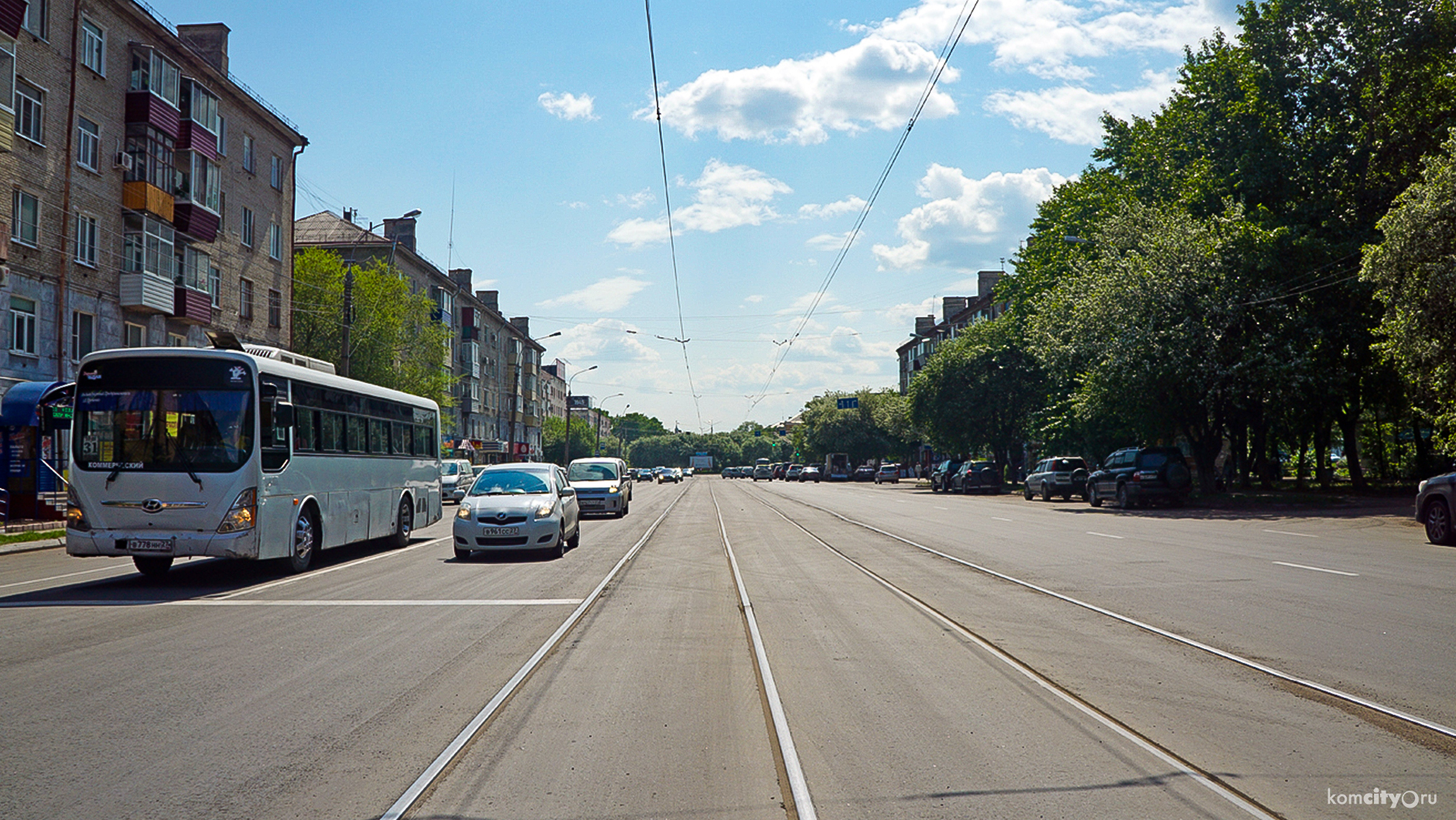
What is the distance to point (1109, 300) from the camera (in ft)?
114

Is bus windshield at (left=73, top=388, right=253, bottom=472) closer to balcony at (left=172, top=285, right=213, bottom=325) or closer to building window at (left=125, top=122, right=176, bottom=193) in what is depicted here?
building window at (left=125, top=122, right=176, bottom=193)

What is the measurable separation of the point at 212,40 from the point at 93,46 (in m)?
10.0

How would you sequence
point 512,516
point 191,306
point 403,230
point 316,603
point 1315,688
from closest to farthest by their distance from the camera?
point 1315,688 < point 316,603 < point 512,516 < point 191,306 < point 403,230

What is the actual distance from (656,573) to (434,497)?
9.49 m

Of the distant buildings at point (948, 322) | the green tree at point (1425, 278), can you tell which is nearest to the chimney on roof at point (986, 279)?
the distant buildings at point (948, 322)

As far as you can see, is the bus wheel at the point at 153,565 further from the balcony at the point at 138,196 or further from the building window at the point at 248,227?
the building window at the point at 248,227

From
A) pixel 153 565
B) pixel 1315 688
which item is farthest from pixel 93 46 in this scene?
pixel 1315 688

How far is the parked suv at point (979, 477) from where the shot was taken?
51625mm

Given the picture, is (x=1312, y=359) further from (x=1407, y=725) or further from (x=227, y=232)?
(x=227, y=232)

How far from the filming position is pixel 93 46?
2958cm

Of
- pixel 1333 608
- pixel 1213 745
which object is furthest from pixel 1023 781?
pixel 1333 608

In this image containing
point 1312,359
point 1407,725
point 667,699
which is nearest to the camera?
point 1407,725

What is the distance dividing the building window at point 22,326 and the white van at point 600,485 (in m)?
14.3

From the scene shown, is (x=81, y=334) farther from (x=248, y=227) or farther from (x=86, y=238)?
(x=248, y=227)
